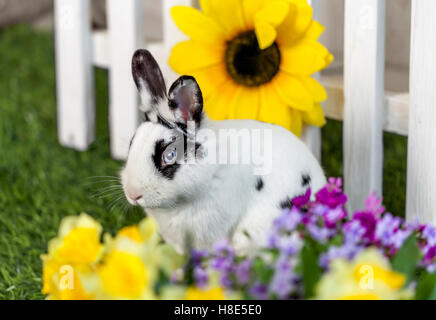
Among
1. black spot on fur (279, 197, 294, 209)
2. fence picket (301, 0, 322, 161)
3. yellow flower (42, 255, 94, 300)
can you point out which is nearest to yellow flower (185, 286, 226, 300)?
yellow flower (42, 255, 94, 300)

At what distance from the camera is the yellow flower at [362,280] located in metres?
0.74

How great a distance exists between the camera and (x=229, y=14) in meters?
1.31

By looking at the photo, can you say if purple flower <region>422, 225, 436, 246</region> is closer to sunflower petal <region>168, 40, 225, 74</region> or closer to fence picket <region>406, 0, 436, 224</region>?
fence picket <region>406, 0, 436, 224</region>

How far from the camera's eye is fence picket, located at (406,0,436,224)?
1278 millimetres

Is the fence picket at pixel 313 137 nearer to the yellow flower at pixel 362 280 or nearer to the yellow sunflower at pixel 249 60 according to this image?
the yellow sunflower at pixel 249 60

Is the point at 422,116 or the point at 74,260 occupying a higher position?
the point at 422,116

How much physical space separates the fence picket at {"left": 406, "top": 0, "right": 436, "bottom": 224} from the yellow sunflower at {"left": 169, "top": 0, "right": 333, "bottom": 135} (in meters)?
0.18

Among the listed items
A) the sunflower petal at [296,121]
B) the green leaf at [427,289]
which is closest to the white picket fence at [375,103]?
the sunflower petal at [296,121]

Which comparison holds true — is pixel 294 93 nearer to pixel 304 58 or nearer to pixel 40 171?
pixel 304 58

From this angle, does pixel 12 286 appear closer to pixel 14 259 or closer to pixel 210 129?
pixel 14 259

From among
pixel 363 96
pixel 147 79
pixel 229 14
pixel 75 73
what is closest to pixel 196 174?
pixel 147 79

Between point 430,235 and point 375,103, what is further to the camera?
point 375,103

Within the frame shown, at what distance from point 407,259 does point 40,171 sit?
4.31 feet
